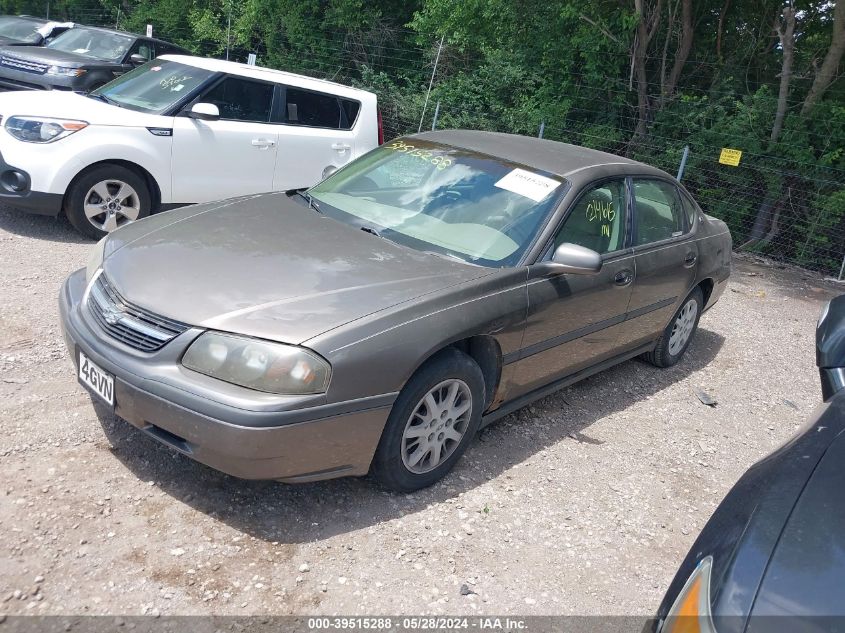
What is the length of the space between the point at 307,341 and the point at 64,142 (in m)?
4.40

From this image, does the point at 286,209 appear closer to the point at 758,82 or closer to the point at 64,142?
the point at 64,142

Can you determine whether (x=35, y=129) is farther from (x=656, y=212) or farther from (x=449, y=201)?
(x=656, y=212)

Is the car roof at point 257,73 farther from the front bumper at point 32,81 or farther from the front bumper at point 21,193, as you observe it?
the front bumper at point 32,81

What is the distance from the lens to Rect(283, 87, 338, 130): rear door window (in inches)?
304

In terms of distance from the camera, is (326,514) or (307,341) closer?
(307,341)

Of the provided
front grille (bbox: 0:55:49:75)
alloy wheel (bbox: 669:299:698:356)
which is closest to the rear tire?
alloy wheel (bbox: 669:299:698:356)

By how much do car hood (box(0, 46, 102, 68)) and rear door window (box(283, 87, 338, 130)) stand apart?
5.24 m

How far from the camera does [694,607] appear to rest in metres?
2.11

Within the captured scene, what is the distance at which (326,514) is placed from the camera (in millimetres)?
3521

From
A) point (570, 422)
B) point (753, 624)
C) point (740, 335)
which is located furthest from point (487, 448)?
point (740, 335)

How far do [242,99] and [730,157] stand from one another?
671cm

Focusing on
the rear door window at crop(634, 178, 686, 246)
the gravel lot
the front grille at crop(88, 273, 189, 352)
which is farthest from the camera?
the rear door window at crop(634, 178, 686, 246)

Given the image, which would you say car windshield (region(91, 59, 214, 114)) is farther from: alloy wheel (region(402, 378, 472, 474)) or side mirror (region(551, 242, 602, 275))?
alloy wheel (region(402, 378, 472, 474))

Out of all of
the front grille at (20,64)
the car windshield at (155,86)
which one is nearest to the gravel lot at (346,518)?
the car windshield at (155,86)
